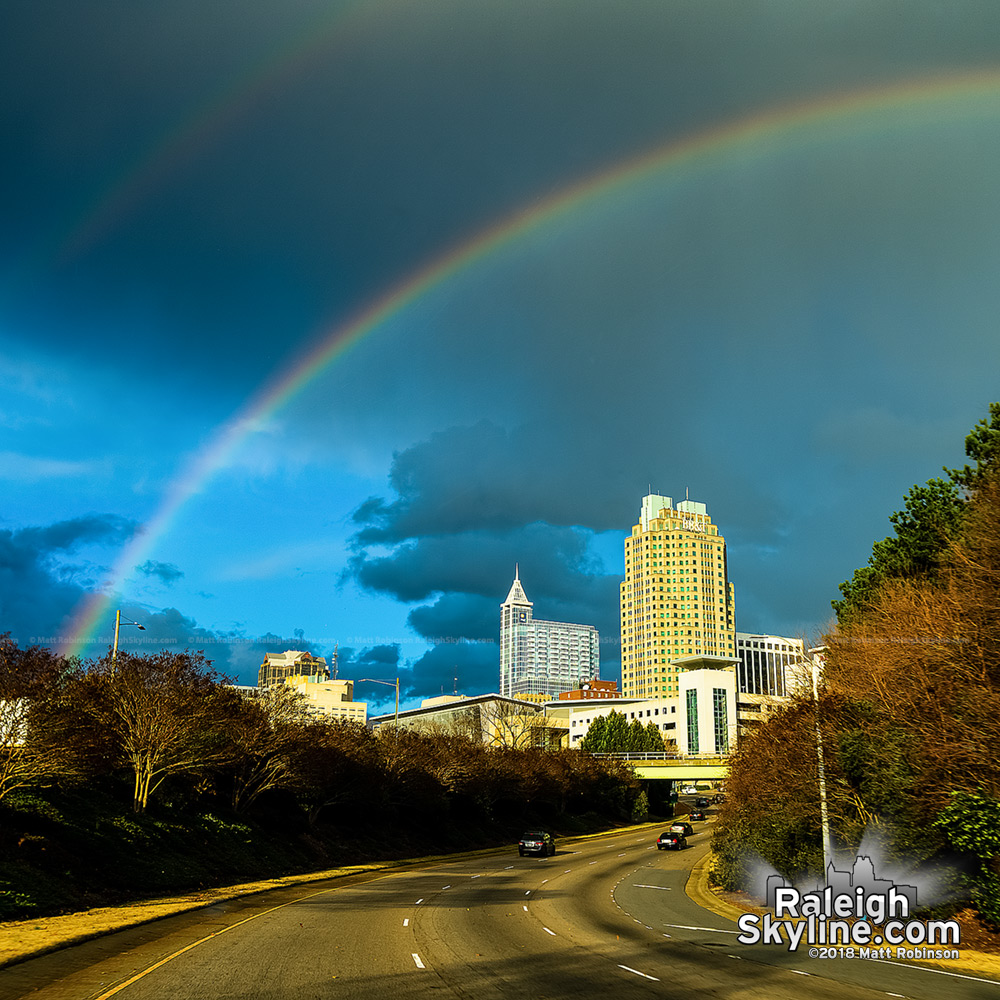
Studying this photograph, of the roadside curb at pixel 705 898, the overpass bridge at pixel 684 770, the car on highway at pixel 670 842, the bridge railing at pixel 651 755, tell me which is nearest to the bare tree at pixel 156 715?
the roadside curb at pixel 705 898

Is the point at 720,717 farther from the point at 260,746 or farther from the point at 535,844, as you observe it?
the point at 260,746

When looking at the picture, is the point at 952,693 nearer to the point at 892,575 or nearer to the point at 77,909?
the point at 892,575

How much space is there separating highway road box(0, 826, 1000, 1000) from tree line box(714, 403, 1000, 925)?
14.2ft

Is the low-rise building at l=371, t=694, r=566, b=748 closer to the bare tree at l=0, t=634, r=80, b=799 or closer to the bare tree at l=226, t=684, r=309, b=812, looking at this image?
the bare tree at l=226, t=684, r=309, b=812

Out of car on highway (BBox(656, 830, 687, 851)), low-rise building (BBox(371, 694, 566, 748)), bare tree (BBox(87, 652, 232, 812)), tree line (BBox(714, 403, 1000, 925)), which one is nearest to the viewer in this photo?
tree line (BBox(714, 403, 1000, 925))

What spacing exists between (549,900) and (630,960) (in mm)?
14962

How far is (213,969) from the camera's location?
17.1 meters

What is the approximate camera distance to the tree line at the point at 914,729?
23203 mm

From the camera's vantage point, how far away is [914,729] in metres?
26.0

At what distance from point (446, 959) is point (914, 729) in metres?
15.2

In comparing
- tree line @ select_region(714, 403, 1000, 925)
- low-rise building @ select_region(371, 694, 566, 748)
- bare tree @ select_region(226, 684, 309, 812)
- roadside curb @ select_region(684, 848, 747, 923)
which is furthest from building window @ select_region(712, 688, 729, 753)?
tree line @ select_region(714, 403, 1000, 925)

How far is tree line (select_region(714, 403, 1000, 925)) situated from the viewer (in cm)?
2320

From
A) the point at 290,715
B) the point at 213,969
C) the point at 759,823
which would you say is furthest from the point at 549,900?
the point at 290,715

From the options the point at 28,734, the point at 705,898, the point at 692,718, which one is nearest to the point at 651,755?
the point at 692,718
